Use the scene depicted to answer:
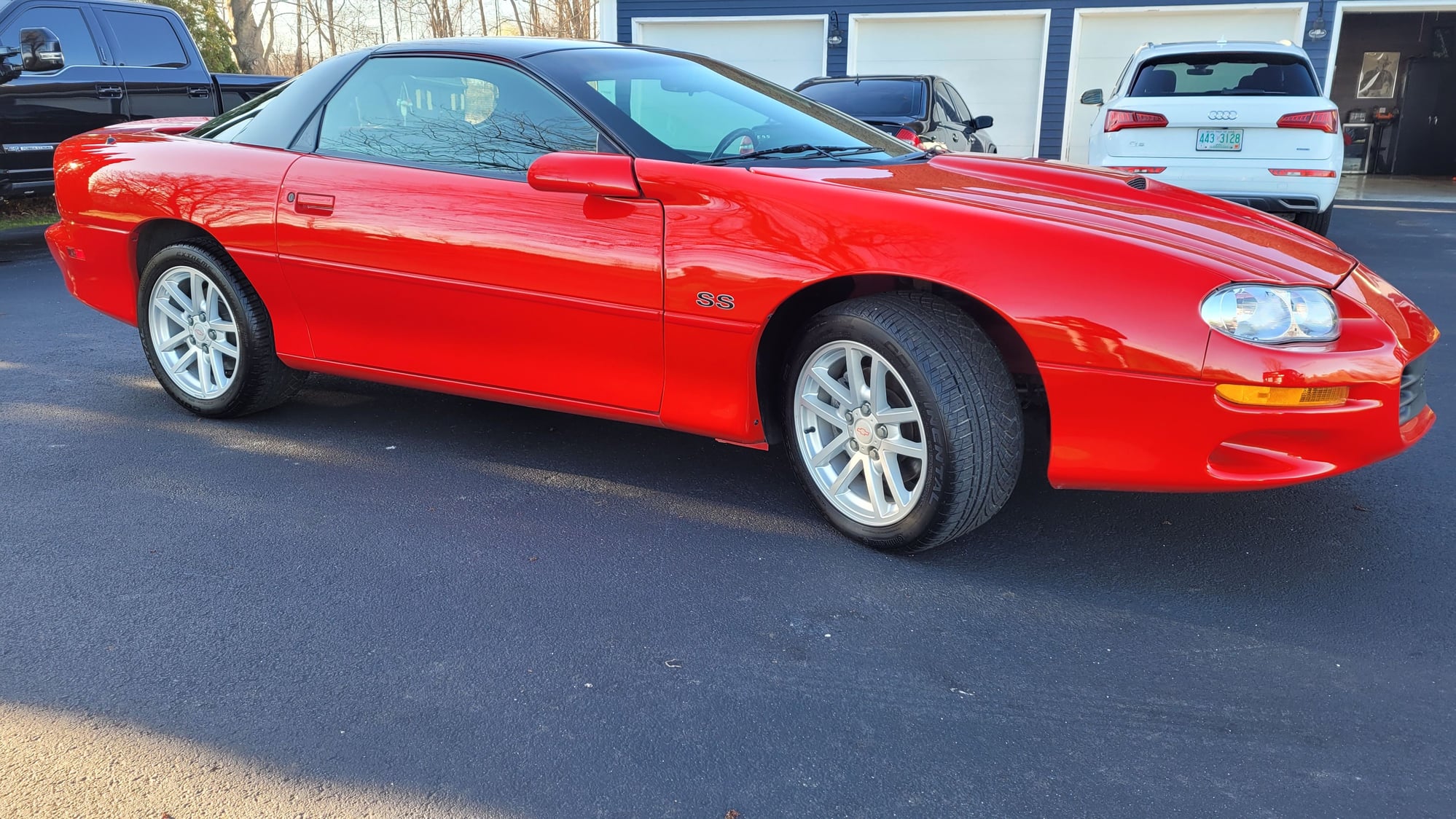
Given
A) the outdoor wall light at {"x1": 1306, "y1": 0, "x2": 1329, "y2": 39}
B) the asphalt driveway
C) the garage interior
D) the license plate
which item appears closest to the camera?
the asphalt driveway

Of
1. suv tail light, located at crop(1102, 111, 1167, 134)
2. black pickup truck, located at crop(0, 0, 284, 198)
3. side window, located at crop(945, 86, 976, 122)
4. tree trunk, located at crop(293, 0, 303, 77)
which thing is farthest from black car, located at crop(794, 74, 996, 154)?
tree trunk, located at crop(293, 0, 303, 77)

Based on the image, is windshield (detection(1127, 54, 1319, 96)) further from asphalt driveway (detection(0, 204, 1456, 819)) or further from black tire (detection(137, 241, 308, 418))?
black tire (detection(137, 241, 308, 418))

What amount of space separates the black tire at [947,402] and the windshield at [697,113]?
2.17ft

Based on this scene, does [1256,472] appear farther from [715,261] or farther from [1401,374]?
[715,261]

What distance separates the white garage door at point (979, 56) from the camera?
15.1 m

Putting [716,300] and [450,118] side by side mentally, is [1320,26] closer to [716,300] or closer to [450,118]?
[450,118]

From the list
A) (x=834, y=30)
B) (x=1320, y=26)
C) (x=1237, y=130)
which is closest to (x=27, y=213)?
(x=834, y=30)

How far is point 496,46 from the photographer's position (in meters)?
3.46

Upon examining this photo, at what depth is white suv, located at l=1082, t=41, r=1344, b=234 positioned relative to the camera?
7.21m

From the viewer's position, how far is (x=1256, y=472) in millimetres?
2512

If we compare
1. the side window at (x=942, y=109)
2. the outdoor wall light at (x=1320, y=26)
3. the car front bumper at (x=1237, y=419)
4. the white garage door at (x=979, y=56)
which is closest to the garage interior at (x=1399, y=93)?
the outdoor wall light at (x=1320, y=26)

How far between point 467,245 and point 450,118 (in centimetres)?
49

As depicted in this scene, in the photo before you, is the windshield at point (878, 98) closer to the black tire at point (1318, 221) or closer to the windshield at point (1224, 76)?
the windshield at point (1224, 76)

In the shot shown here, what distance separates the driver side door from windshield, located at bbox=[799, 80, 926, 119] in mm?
5808
